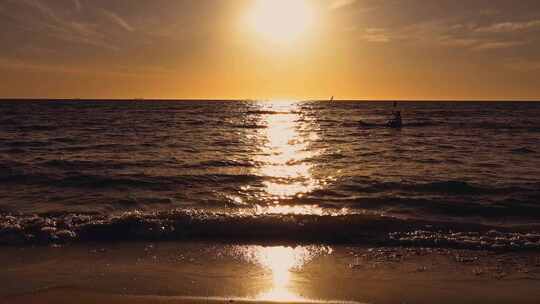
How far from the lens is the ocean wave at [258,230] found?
9328mm

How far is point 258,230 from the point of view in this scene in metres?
10.3

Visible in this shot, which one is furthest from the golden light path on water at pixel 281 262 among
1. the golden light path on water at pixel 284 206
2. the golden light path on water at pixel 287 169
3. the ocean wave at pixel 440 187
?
the ocean wave at pixel 440 187

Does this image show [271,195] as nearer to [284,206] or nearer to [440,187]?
[284,206]

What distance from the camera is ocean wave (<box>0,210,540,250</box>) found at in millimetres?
9328

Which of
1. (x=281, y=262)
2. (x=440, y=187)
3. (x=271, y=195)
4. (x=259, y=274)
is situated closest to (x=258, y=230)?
(x=281, y=262)

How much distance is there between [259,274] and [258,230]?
9.77ft

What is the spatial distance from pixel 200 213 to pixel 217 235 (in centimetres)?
142

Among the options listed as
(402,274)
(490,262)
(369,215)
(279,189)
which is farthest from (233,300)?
(279,189)

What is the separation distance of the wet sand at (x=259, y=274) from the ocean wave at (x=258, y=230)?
52cm

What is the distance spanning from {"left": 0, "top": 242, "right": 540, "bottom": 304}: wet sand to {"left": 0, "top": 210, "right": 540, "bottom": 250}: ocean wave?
0.52 meters

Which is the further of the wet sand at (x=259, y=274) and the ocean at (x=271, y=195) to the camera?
the ocean at (x=271, y=195)

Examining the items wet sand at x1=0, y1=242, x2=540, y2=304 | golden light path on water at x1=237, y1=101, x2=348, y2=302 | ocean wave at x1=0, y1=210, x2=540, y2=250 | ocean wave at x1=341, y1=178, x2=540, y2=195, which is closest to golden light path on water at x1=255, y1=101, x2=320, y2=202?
golden light path on water at x1=237, y1=101, x2=348, y2=302

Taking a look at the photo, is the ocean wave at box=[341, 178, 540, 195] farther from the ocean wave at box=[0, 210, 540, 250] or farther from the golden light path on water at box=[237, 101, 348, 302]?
the ocean wave at box=[0, 210, 540, 250]

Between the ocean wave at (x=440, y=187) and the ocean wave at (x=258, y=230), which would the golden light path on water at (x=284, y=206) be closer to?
the ocean wave at (x=258, y=230)
